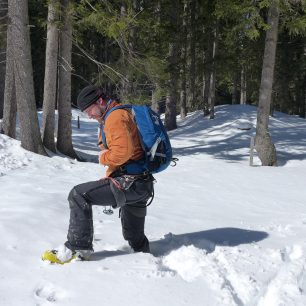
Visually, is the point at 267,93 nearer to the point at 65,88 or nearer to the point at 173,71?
the point at 65,88

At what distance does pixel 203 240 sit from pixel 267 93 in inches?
364

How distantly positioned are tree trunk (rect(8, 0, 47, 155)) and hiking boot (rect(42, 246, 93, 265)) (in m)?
7.45

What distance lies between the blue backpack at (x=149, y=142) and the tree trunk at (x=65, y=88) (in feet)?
28.3

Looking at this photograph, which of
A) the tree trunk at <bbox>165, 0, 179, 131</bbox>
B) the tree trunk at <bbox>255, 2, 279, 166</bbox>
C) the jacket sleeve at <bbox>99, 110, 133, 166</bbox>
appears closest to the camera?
the jacket sleeve at <bbox>99, 110, 133, 166</bbox>

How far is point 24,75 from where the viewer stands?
11.1m

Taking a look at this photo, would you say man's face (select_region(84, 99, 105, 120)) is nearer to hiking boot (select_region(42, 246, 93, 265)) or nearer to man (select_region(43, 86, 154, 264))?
man (select_region(43, 86, 154, 264))

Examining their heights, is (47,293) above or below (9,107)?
below

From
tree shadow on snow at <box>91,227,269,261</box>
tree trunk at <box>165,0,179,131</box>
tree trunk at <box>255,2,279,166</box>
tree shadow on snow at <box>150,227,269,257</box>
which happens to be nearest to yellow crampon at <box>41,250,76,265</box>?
tree shadow on snow at <box>91,227,269,261</box>

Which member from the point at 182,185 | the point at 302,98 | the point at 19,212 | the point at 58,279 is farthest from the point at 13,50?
the point at 302,98

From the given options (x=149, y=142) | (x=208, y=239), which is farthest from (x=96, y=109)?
(x=208, y=239)

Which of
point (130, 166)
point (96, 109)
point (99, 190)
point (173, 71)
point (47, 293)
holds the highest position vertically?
point (173, 71)

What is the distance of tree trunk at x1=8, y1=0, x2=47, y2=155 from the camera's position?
428 inches

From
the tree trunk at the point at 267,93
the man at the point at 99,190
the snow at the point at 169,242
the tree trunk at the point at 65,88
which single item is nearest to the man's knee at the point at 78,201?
the man at the point at 99,190

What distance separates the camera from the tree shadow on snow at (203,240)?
16.2 ft
